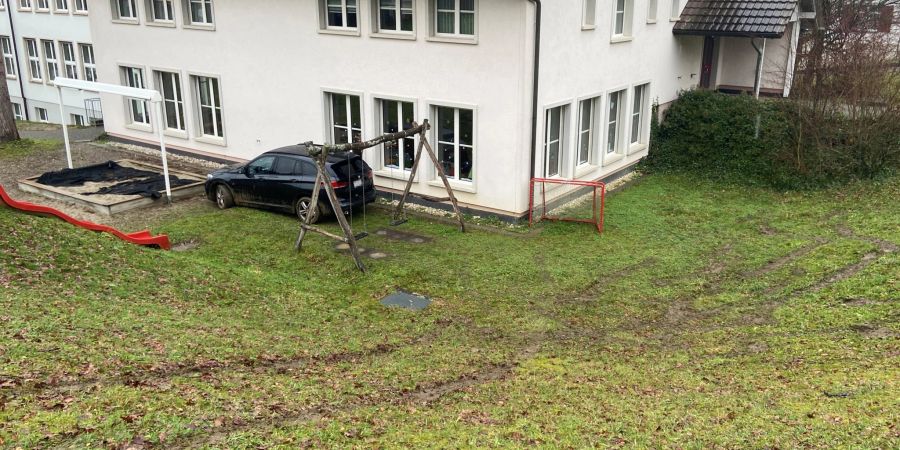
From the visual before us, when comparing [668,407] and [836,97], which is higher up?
[836,97]

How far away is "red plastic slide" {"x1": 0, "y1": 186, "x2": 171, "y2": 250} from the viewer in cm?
1146

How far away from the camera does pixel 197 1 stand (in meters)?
19.8

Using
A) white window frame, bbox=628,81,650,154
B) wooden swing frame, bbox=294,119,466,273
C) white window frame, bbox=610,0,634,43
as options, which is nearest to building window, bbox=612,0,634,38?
white window frame, bbox=610,0,634,43

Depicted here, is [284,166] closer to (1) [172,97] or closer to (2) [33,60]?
(1) [172,97]

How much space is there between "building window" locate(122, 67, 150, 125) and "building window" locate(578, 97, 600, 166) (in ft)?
44.1

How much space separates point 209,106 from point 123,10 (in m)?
4.63

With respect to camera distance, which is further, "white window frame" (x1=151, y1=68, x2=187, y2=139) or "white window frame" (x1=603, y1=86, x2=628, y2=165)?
"white window frame" (x1=151, y1=68, x2=187, y2=139)

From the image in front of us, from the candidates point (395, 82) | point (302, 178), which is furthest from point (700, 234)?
point (302, 178)

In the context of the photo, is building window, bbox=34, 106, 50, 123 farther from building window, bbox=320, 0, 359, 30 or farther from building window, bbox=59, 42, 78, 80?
building window, bbox=320, 0, 359, 30

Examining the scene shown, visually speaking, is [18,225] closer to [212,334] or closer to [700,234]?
[212,334]

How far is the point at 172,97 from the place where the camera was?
21078 millimetres

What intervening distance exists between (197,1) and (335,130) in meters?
6.11

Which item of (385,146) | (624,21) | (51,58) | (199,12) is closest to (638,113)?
(624,21)

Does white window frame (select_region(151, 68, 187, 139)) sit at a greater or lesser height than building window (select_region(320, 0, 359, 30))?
lesser
